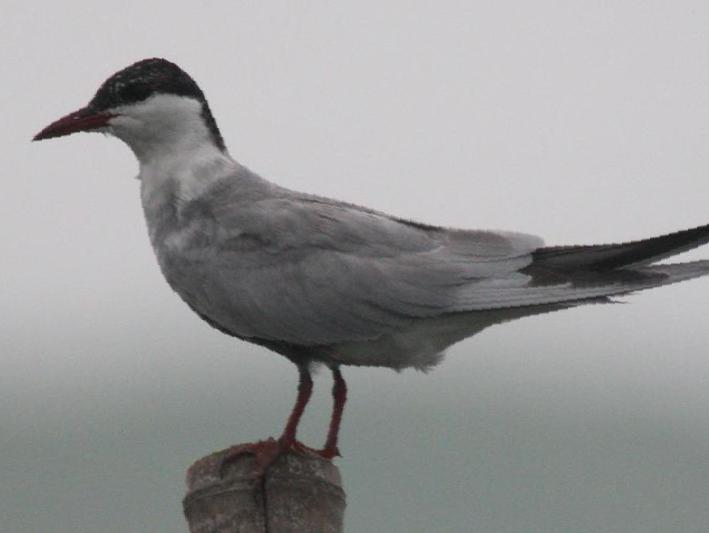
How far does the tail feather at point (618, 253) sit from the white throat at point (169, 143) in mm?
1551

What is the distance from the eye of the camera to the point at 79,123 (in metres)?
9.96

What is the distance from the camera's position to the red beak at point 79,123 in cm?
995

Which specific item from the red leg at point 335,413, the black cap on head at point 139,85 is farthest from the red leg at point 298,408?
the black cap on head at point 139,85

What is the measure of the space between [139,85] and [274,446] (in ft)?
7.65

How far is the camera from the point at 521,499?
601ft

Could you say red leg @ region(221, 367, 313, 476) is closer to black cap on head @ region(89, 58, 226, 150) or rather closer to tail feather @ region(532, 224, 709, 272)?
tail feather @ region(532, 224, 709, 272)

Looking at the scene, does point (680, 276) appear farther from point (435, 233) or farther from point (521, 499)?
point (521, 499)

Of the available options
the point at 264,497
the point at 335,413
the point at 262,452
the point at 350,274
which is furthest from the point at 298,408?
the point at 264,497

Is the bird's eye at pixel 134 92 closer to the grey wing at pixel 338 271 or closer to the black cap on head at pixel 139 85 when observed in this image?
the black cap on head at pixel 139 85

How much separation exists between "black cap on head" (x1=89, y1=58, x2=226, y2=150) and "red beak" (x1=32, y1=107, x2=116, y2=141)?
1.4 inches

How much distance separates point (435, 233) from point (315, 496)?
219cm

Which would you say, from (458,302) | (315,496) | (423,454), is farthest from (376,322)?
(423,454)

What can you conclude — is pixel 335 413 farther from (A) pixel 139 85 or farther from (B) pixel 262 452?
(A) pixel 139 85

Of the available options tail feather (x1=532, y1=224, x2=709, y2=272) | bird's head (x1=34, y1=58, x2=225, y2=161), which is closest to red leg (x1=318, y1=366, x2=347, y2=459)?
tail feather (x1=532, y1=224, x2=709, y2=272)
